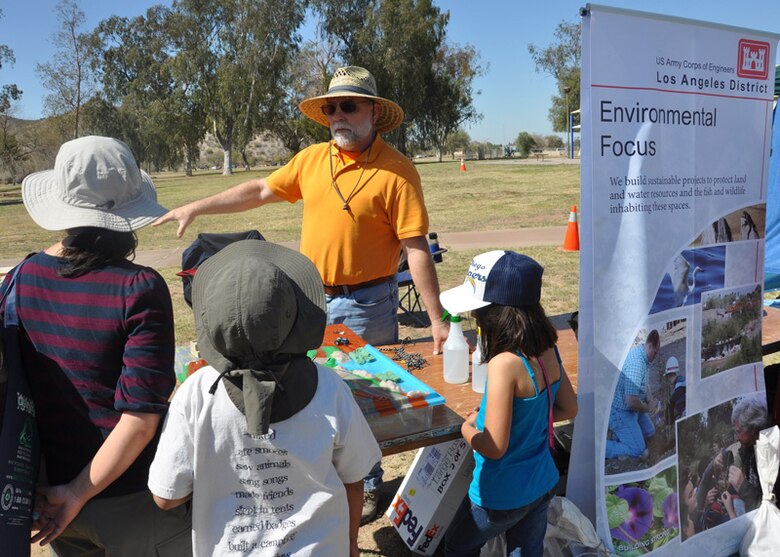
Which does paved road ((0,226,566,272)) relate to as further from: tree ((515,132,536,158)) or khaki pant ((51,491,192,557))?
tree ((515,132,536,158))

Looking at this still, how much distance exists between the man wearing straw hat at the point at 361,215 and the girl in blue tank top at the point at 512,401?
0.83 meters

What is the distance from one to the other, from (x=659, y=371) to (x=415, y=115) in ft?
137

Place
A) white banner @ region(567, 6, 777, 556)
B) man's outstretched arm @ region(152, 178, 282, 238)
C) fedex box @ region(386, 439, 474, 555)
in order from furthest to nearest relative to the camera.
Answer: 1. man's outstretched arm @ region(152, 178, 282, 238)
2. fedex box @ region(386, 439, 474, 555)
3. white banner @ region(567, 6, 777, 556)

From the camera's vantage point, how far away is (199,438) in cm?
137

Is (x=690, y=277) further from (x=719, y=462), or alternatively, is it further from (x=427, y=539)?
(x=427, y=539)

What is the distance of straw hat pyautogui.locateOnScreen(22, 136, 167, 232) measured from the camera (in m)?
1.48

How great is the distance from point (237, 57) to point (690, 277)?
4712 cm

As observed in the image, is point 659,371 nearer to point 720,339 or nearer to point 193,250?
point 720,339

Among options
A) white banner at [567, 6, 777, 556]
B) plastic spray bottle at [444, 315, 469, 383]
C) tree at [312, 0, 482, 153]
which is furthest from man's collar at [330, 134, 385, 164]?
tree at [312, 0, 482, 153]

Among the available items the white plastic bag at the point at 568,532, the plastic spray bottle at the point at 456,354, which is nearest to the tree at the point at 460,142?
the plastic spray bottle at the point at 456,354

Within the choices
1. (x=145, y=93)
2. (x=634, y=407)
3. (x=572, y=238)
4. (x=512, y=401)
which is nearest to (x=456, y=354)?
(x=512, y=401)

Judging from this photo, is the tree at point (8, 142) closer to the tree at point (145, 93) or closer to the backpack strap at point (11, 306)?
the tree at point (145, 93)

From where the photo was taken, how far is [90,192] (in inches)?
58.8

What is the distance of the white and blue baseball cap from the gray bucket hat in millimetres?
676
